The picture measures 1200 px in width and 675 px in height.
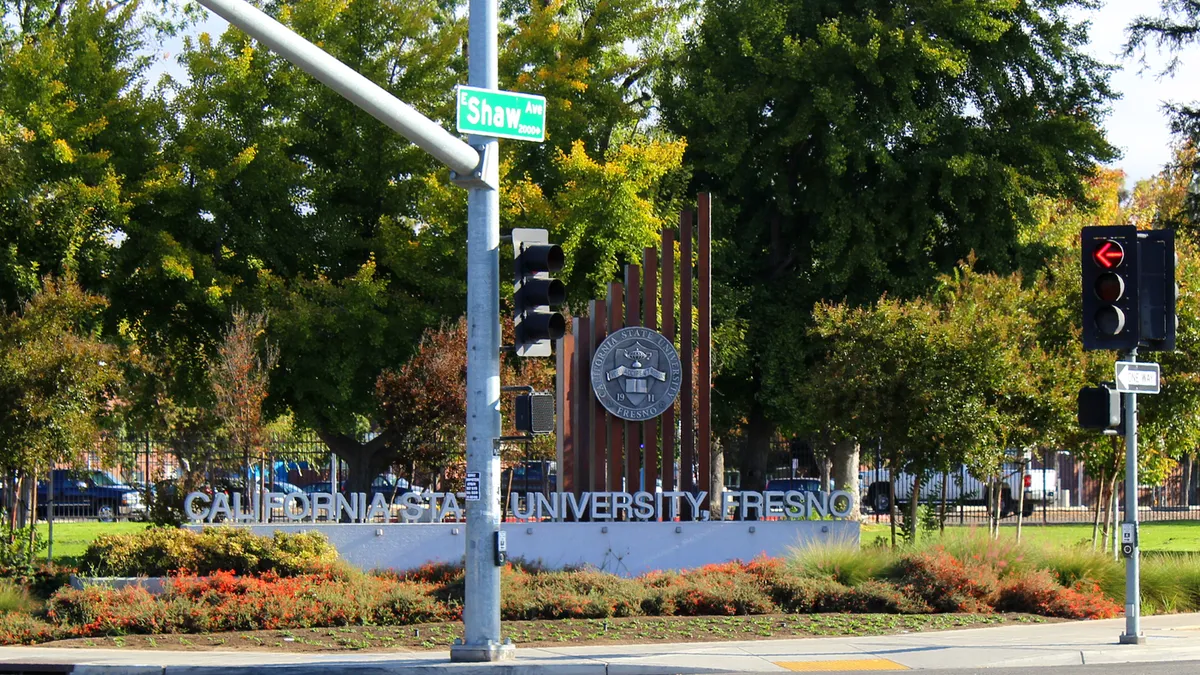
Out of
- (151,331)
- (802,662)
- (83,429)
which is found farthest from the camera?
(151,331)

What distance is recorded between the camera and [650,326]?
22766 mm

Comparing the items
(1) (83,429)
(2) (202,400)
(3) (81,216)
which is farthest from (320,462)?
(1) (83,429)

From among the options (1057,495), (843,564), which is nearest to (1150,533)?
(1057,495)

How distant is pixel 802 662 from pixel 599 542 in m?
8.19

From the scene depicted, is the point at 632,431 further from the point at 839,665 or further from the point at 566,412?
the point at 839,665

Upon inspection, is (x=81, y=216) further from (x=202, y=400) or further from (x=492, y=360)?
(x=492, y=360)

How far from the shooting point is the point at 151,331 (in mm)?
30578

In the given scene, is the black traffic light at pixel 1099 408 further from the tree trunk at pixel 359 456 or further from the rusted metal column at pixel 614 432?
the tree trunk at pixel 359 456

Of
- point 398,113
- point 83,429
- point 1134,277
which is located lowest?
point 83,429

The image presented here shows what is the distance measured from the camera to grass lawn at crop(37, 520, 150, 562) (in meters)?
30.0

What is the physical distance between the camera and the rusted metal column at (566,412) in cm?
2250

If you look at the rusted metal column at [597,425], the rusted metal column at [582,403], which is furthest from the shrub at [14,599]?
the rusted metal column at [597,425]

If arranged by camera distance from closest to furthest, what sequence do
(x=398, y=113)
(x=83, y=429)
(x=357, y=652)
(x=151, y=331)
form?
1. (x=398, y=113)
2. (x=357, y=652)
3. (x=83, y=429)
4. (x=151, y=331)

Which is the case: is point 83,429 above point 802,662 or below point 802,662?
above
